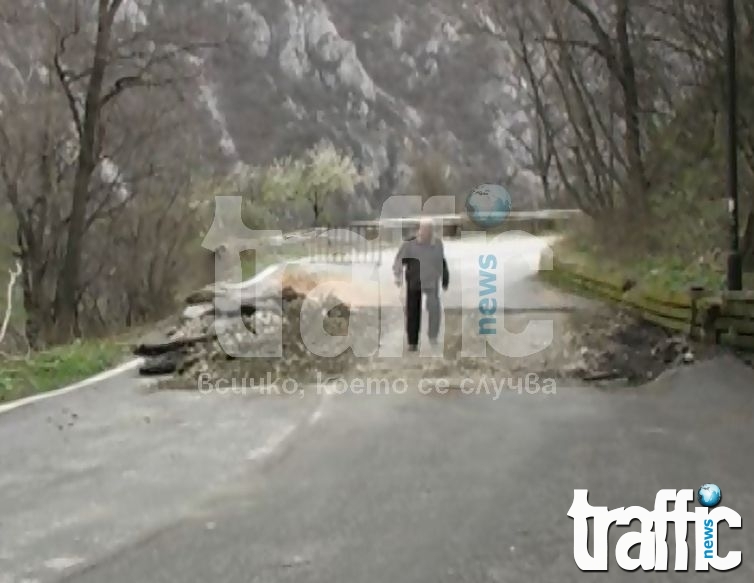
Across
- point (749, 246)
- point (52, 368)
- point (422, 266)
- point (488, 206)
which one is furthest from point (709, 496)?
point (488, 206)

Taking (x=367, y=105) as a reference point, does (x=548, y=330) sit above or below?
below

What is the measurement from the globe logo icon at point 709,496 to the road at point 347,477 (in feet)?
0.33

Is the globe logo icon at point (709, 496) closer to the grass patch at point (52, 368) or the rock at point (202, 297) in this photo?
the grass patch at point (52, 368)

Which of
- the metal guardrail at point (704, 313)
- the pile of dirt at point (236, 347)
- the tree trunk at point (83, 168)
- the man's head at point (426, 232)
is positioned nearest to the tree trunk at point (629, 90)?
the metal guardrail at point (704, 313)

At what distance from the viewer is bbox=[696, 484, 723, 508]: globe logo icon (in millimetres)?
7176

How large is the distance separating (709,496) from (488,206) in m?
60.2

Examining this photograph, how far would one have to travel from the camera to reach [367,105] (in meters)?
111

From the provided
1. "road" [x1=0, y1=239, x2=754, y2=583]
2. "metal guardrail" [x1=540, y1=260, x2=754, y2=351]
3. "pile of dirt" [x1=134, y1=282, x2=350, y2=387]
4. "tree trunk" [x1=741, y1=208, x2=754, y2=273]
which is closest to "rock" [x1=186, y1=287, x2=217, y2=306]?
"pile of dirt" [x1=134, y1=282, x2=350, y2=387]

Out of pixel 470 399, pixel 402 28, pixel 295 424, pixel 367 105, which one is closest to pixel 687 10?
pixel 470 399

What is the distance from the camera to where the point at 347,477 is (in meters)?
8.07

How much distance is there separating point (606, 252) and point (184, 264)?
13690 millimetres

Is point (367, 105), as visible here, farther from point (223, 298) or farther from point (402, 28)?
point (223, 298)

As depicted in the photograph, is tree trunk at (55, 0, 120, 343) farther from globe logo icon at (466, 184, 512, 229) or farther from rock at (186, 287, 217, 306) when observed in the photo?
globe logo icon at (466, 184, 512, 229)

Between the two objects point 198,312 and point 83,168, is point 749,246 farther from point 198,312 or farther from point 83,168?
point 83,168
